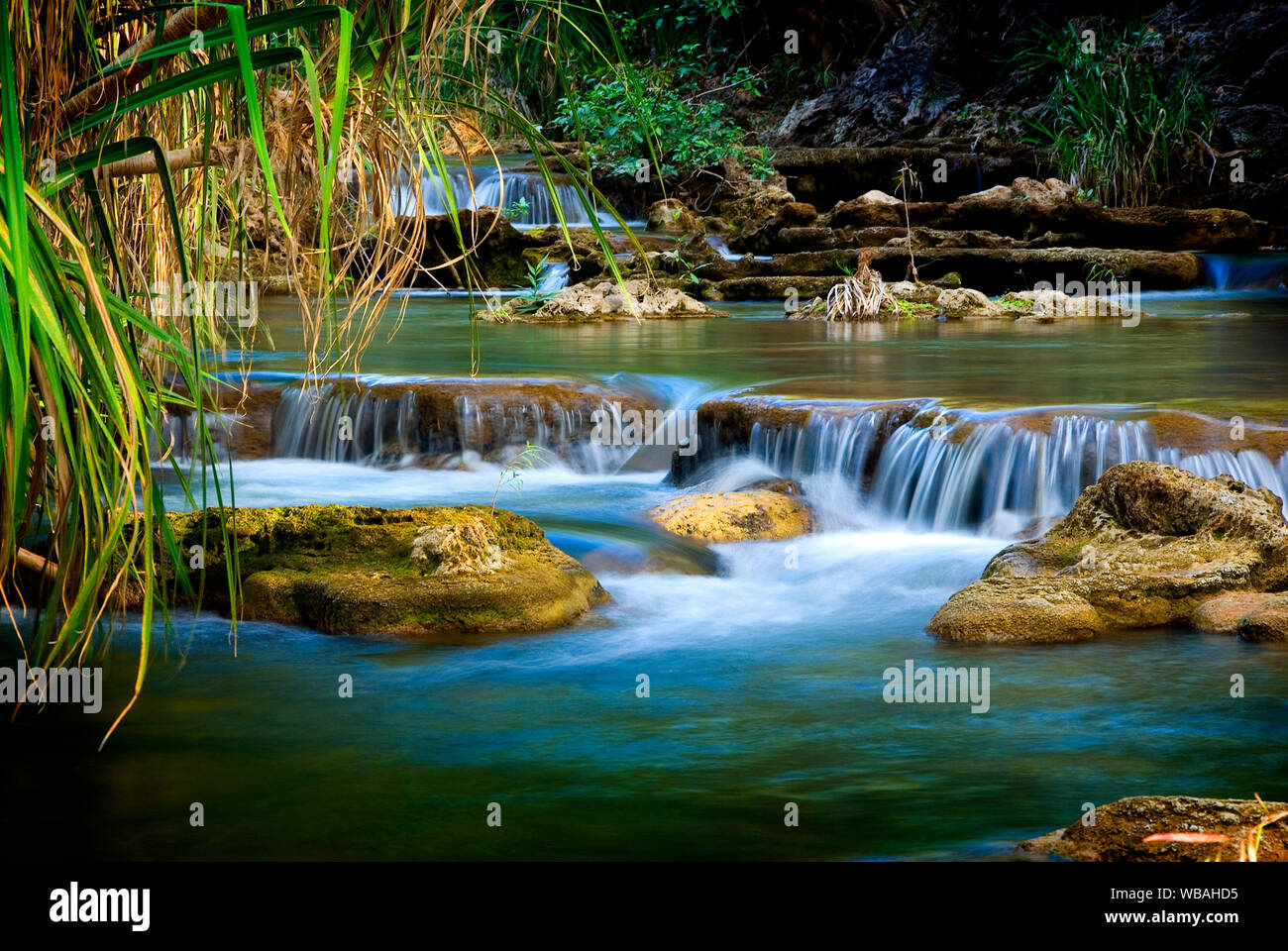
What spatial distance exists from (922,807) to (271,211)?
2.13 m

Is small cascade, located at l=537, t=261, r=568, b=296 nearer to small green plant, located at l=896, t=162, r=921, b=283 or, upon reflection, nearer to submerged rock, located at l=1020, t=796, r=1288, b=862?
small green plant, located at l=896, t=162, r=921, b=283

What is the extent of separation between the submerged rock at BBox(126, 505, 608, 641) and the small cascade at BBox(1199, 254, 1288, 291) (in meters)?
12.7

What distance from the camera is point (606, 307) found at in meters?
14.8

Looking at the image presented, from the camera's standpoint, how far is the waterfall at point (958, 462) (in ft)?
23.3

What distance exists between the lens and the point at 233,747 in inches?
157

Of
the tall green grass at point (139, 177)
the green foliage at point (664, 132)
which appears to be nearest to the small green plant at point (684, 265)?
the green foliage at point (664, 132)

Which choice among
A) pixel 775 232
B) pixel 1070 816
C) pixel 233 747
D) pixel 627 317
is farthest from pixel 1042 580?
pixel 775 232

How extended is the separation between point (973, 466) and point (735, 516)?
132 centimetres

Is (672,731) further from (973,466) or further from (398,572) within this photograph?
(973,466)

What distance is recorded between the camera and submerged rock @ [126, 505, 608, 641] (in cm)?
518

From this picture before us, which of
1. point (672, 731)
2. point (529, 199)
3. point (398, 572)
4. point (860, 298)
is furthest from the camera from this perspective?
point (529, 199)

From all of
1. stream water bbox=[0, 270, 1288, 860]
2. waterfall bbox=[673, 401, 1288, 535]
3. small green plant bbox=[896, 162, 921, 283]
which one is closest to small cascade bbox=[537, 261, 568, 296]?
small green plant bbox=[896, 162, 921, 283]

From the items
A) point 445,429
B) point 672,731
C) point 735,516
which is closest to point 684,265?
point 445,429

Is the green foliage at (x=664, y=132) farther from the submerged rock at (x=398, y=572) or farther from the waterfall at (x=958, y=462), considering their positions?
the submerged rock at (x=398, y=572)
